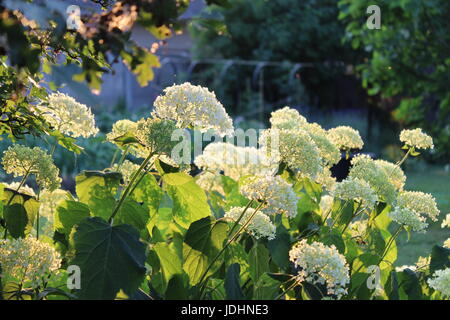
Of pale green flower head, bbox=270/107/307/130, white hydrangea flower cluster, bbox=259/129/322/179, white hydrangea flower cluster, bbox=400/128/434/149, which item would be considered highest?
pale green flower head, bbox=270/107/307/130

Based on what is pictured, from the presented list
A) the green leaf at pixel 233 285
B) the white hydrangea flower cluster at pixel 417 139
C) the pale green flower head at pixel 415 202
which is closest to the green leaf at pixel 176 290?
the green leaf at pixel 233 285

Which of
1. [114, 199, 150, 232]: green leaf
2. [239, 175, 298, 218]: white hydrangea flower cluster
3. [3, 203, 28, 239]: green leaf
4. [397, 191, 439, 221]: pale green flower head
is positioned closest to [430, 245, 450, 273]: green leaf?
[397, 191, 439, 221]: pale green flower head

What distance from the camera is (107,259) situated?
177 cm

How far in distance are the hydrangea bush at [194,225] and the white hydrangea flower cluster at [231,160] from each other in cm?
15

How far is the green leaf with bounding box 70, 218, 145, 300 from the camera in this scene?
Result: 68.4 inches

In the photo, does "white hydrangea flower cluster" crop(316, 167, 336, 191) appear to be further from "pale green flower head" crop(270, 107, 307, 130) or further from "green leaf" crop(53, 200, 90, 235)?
"green leaf" crop(53, 200, 90, 235)

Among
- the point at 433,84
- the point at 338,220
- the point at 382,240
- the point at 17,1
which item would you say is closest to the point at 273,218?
the point at 338,220

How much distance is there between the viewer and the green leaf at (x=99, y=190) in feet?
6.77

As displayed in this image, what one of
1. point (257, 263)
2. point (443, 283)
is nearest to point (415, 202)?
point (443, 283)

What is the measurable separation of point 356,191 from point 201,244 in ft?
1.78

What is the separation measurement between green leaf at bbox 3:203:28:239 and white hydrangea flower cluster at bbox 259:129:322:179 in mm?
790

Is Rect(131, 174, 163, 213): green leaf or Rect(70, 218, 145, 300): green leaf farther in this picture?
Rect(131, 174, 163, 213): green leaf

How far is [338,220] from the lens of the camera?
2.47m

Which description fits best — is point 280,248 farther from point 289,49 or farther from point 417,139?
point 289,49
